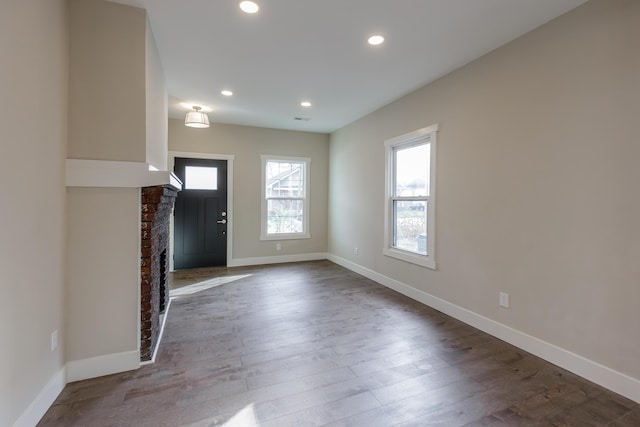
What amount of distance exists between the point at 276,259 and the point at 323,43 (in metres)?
4.34

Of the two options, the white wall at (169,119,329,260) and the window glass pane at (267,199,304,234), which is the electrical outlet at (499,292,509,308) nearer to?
the white wall at (169,119,329,260)

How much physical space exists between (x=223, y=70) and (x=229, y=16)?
3.44 feet

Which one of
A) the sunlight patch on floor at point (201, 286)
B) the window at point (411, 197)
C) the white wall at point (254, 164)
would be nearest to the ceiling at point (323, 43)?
the window at point (411, 197)

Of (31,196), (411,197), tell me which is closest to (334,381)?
(31,196)

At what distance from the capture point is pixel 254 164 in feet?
19.5

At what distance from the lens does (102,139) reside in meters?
2.19

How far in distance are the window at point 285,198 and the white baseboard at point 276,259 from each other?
1.34 ft

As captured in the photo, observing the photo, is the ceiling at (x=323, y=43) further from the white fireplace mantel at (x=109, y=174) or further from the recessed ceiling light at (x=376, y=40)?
the white fireplace mantel at (x=109, y=174)

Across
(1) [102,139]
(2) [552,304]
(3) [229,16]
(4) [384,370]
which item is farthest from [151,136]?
(2) [552,304]

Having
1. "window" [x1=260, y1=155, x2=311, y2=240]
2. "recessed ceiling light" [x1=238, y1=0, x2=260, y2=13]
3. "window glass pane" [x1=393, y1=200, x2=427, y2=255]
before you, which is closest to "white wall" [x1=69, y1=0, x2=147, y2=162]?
"recessed ceiling light" [x1=238, y1=0, x2=260, y2=13]

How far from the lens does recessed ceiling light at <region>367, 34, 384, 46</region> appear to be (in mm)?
2686

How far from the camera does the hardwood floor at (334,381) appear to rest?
1.80 m

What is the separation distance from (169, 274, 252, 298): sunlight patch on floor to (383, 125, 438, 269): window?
2541mm

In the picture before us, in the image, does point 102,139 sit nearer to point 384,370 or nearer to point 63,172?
point 63,172
